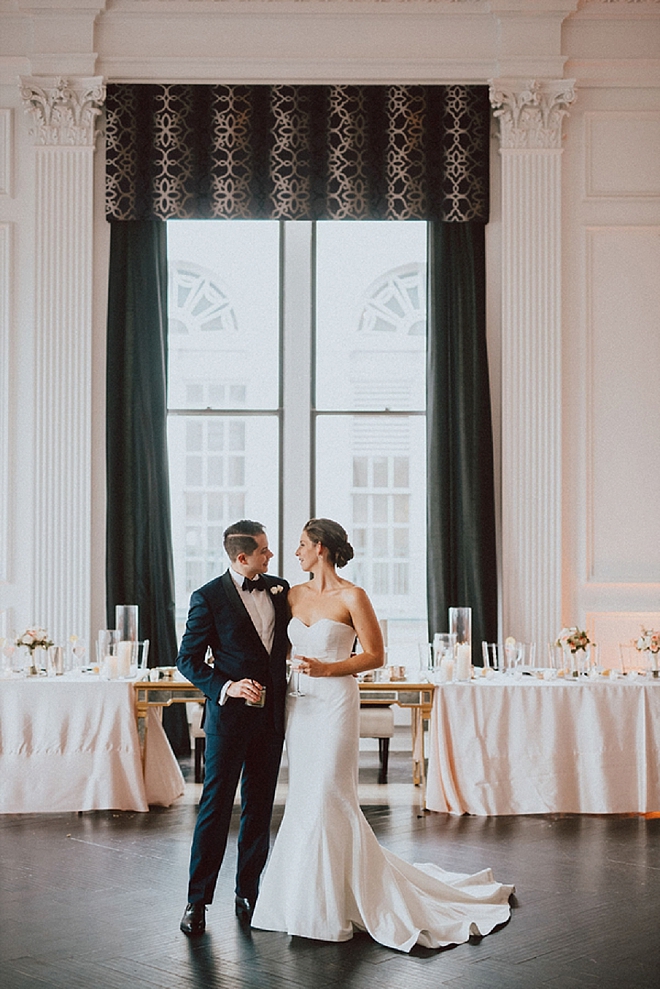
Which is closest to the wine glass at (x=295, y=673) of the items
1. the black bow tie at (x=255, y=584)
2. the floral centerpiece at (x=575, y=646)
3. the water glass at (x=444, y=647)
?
the black bow tie at (x=255, y=584)

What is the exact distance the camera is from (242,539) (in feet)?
14.1

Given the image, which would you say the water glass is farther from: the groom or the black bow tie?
the black bow tie

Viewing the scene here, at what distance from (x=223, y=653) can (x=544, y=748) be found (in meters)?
2.82

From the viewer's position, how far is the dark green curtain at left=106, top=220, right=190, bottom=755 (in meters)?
8.10

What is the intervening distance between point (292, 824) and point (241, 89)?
5914mm

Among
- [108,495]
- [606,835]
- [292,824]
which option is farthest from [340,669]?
[108,495]

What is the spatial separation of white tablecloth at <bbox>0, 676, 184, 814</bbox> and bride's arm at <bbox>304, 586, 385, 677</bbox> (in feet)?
8.02

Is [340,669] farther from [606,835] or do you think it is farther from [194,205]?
[194,205]

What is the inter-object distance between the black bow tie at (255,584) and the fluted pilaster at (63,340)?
13.5ft

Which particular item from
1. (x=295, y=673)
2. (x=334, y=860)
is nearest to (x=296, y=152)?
(x=295, y=673)

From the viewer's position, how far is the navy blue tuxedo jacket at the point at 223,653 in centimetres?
423

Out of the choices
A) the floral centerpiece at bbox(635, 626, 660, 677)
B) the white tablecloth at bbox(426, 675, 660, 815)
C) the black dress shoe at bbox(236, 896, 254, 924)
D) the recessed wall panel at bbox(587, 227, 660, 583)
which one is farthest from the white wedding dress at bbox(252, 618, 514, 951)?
the recessed wall panel at bbox(587, 227, 660, 583)

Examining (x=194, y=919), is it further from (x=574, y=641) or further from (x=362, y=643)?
(x=574, y=641)

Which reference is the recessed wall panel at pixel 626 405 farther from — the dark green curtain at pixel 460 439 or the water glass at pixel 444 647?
the water glass at pixel 444 647
